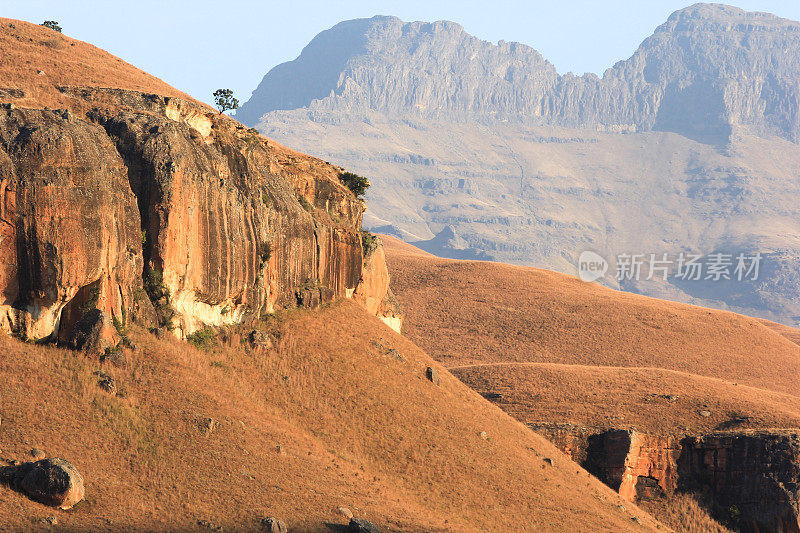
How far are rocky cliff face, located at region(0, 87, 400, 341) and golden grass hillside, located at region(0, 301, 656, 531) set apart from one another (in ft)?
6.29

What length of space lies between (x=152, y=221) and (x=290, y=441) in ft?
36.7

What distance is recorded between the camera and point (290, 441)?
1592 inches

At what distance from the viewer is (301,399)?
45281 millimetres

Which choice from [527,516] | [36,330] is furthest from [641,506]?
[36,330]

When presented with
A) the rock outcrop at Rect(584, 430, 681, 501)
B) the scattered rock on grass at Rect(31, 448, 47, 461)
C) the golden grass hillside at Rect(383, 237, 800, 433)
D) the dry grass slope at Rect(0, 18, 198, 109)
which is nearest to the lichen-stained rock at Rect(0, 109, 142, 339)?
the dry grass slope at Rect(0, 18, 198, 109)

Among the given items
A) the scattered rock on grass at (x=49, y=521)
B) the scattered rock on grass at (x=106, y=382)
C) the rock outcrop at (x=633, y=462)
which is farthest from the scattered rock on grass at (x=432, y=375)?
the scattered rock on grass at (x=49, y=521)

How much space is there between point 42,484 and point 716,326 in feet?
324

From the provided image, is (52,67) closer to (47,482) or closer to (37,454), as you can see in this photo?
(37,454)

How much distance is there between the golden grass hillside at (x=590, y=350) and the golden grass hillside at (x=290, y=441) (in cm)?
1867

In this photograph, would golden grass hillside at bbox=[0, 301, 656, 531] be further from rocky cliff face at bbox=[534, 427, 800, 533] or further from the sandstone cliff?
rocky cliff face at bbox=[534, 427, 800, 533]

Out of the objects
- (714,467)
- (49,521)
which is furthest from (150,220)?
(714,467)

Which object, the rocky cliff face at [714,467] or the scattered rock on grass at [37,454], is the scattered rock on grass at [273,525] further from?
the rocky cliff face at [714,467]

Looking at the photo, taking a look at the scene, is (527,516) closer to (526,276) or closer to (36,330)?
(36,330)

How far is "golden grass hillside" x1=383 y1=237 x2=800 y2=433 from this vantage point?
72062 millimetres
